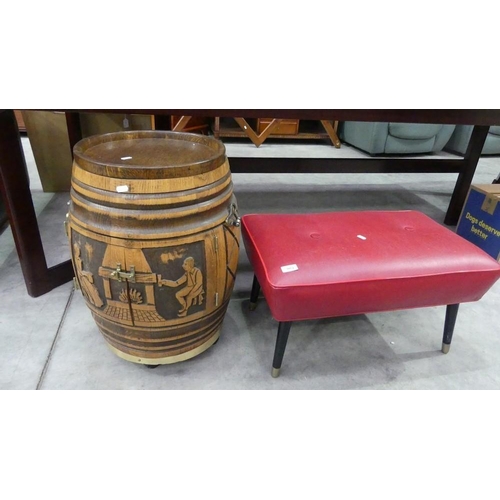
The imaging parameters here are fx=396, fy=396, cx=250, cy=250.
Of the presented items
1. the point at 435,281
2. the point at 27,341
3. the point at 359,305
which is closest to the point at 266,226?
the point at 359,305

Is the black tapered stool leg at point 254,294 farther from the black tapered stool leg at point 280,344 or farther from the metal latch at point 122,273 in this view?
the metal latch at point 122,273

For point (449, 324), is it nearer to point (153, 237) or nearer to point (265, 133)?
point (153, 237)

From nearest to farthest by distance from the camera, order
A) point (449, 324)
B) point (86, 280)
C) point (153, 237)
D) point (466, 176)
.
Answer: point (153, 237), point (86, 280), point (449, 324), point (466, 176)

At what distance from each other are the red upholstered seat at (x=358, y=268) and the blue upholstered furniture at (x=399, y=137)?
2963 mm

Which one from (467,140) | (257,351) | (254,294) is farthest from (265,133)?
(257,351)

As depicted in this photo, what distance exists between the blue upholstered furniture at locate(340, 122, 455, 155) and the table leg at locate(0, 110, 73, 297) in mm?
3413

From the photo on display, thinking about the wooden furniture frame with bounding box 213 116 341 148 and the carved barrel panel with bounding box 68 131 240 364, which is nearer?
the carved barrel panel with bounding box 68 131 240 364

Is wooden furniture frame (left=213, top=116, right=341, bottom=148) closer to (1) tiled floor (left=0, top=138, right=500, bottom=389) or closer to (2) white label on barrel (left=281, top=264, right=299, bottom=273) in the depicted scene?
(1) tiled floor (left=0, top=138, right=500, bottom=389)

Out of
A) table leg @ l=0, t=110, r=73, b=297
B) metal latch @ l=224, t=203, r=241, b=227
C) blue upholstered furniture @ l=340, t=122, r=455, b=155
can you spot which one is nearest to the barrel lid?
metal latch @ l=224, t=203, r=241, b=227

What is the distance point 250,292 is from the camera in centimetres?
184

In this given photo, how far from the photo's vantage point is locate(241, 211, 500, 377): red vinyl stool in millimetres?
1176

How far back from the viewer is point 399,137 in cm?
414

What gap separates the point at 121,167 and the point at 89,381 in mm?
758

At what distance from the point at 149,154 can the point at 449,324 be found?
122 cm
